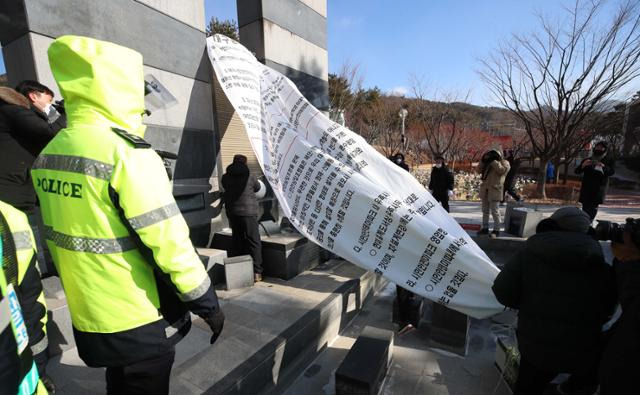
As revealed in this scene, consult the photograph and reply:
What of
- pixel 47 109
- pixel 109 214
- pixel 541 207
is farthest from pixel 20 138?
pixel 541 207

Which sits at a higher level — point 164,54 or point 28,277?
point 164,54

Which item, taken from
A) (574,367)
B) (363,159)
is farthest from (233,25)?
(574,367)

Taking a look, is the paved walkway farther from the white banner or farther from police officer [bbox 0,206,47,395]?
police officer [bbox 0,206,47,395]

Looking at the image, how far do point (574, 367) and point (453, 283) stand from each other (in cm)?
89

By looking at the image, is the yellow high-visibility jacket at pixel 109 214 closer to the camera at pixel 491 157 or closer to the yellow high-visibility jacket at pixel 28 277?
the yellow high-visibility jacket at pixel 28 277

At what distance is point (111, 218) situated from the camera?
1310mm

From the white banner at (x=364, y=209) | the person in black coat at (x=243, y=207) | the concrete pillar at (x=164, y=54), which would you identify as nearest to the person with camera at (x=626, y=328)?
the white banner at (x=364, y=209)

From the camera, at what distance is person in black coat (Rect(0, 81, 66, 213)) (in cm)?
237

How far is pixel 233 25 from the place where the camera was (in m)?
17.0

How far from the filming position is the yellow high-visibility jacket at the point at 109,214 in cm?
127

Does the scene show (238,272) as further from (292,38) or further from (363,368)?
(292,38)

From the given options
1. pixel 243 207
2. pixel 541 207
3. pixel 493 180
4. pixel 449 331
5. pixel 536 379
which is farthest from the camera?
pixel 541 207

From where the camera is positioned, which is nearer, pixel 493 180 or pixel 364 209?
pixel 364 209

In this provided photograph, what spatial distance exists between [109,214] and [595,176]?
25.1 ft
